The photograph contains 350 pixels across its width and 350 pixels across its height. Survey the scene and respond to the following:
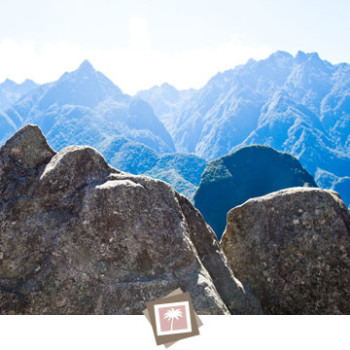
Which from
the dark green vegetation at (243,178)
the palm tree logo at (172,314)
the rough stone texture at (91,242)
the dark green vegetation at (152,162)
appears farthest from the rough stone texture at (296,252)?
the dark green vegetation at (152,162)

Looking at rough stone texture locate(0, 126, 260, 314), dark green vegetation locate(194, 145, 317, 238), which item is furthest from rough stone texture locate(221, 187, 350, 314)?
dark green vegetation locate(194, 145, 317, 238)

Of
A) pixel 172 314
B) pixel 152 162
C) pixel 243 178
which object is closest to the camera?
pixel 172 314

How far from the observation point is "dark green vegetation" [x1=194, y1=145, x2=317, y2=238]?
72500 millimetres

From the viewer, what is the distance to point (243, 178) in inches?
3012

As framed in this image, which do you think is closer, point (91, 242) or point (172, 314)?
point (172, 314)

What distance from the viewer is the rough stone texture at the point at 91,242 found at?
5.00 m

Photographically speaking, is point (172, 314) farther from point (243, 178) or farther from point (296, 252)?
point (243, 178)

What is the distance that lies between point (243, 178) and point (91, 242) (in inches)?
2862

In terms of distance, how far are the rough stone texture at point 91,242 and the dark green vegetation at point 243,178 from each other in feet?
215

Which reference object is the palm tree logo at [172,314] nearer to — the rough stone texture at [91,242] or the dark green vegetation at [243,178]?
the rough stone texture at [91,242]

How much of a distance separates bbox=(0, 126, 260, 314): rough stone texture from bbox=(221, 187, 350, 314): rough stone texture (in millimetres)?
651

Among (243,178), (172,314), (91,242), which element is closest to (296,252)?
(172,314)

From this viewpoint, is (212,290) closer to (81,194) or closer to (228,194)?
(81,194)

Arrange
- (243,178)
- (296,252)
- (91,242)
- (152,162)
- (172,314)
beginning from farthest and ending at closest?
(152,162) → (243,178) → (296,252) → (91,242) → (172,314)
